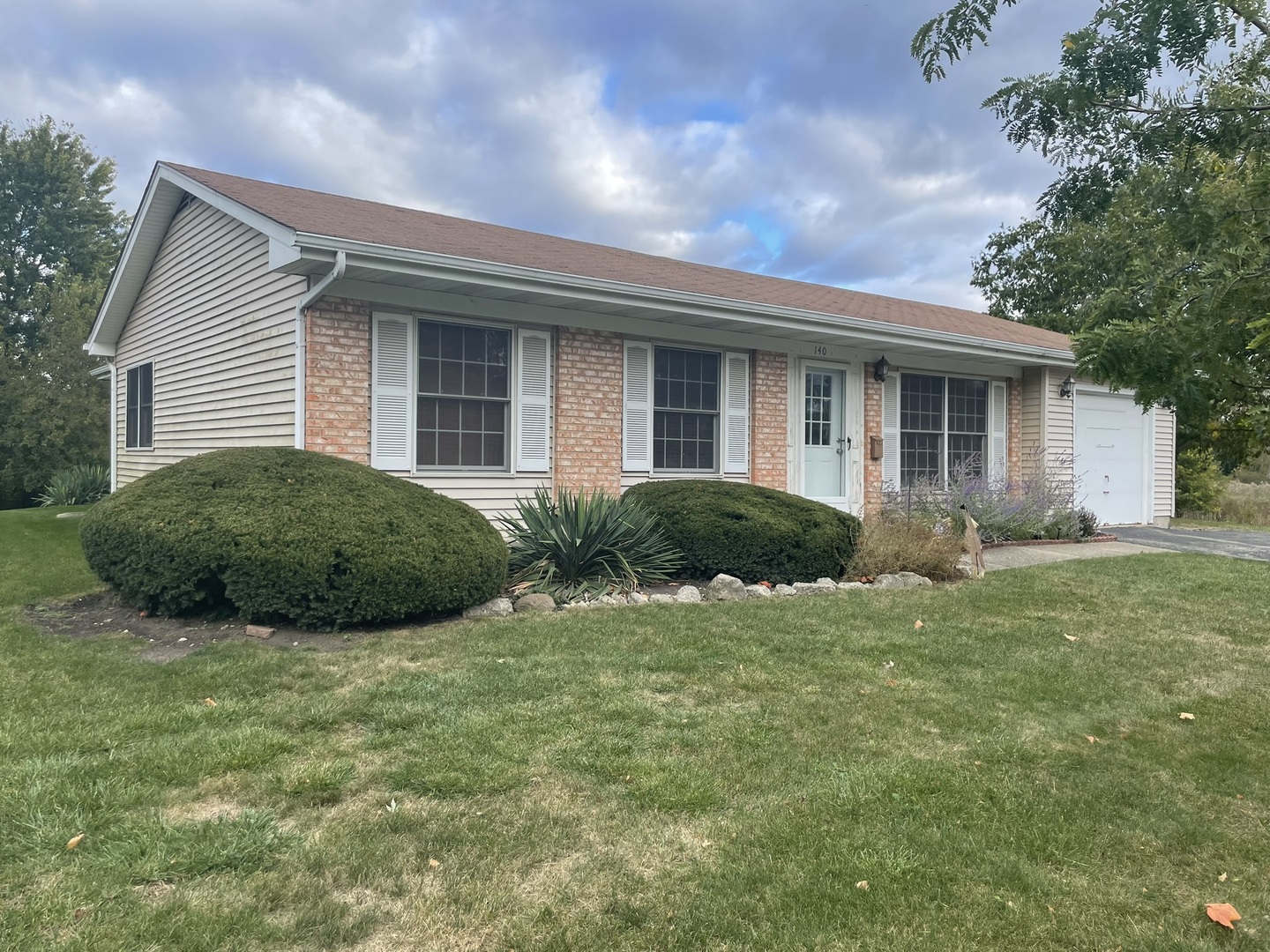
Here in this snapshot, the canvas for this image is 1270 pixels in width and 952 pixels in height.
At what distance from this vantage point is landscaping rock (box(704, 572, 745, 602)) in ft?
23.6

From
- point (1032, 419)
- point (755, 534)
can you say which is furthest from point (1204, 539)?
point (755, 534)

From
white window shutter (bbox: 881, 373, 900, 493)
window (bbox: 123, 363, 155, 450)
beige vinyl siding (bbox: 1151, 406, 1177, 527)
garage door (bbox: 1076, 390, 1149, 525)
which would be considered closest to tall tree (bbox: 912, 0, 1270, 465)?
white window shutter (bbox: 881, 373, 900, 493)

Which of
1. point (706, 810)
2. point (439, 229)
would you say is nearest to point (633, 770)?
point (706, 810)

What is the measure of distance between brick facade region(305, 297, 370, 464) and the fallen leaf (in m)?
7.09

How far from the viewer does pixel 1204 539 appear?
12.4 meters

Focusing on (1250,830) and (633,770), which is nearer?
(1250,830)

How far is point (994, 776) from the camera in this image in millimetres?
3369

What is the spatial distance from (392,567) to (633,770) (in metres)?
2.95

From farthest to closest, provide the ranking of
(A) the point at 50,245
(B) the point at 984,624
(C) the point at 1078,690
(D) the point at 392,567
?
1. (A) the point at 50,245
2. (B) the point at 984,624
3. (D) the point at 392,567
4. (C) the point at 1078,690

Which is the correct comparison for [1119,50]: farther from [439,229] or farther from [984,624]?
[439,229]

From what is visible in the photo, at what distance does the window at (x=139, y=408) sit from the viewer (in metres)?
12.0

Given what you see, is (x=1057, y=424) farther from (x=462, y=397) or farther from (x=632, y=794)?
(x=632, y=794)

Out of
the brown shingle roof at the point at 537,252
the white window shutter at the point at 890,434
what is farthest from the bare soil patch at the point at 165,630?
the white window shutter at the point at 890,434

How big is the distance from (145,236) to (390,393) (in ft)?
20.1
